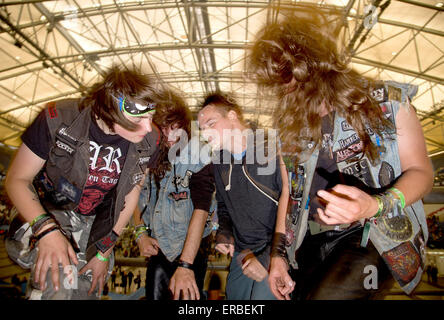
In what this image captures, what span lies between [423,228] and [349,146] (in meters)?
0.62

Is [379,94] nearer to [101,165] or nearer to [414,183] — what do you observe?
[414,183]

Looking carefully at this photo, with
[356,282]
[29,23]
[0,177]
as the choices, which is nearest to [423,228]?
[356,282]

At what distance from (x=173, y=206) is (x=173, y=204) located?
21mm

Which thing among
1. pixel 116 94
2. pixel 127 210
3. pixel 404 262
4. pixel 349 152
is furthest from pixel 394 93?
pixel 127 210

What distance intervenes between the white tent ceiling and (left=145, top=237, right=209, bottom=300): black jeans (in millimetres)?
5686

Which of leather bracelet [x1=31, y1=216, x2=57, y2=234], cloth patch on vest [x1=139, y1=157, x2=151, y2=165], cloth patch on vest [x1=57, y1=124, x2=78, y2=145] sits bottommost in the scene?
leather bracelet [x1=31, y1=216, x2=57, y2=234]

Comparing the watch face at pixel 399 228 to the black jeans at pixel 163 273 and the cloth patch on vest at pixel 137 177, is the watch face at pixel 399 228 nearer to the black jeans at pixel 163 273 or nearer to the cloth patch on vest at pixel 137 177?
the black jeans at pixel 163 273

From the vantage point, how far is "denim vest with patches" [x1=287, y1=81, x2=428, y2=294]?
1.35 meters

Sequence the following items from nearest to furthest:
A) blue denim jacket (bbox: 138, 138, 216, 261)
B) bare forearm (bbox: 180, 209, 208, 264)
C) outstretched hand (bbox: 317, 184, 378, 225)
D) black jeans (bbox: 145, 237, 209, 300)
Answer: outstretched hand (bbox: 317, 184, 378, 225) < bare forearm (bbox: 180, 209, 208, 264) < black jeans (bbox: 145, 237, 209, 300) < blue denim jacket (bbox: 138, 138, 216, 261)

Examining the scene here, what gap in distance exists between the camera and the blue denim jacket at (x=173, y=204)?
8.37ft

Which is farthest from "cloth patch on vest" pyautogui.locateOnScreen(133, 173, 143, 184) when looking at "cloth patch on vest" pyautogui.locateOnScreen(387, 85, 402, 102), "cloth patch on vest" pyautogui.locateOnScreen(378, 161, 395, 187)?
"cloth patch on vest" pyautogui.locateOnScreen(387, 85, 402, 102)

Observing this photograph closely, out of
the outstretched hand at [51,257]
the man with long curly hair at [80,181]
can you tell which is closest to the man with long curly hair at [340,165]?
the man with long curly hair at [80,181]

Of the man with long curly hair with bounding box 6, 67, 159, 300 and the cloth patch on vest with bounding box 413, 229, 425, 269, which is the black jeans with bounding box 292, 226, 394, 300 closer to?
the cloth patch on vest with bounding box 413, 229, 425, 269

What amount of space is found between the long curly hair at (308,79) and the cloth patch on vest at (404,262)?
0.53 meters
